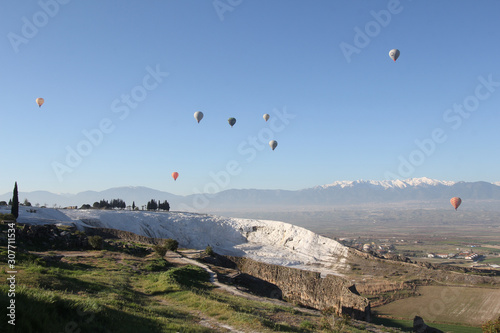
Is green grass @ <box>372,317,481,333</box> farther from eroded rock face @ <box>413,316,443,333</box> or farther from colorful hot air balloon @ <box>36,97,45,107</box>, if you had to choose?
colorful hot air balloon @ <box>36,97,45,107</box>

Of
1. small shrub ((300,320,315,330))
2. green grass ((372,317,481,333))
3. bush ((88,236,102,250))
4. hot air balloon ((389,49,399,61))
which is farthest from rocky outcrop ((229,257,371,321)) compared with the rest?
hot air balloon ((389,49,399,61))

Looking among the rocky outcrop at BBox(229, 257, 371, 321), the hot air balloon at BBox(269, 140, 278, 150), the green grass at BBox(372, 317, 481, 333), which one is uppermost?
the hot air balloon at BBox(269, 140, 278, 150)

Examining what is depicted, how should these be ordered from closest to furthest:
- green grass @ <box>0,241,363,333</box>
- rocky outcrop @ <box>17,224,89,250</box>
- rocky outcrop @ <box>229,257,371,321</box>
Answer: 1. green grass @ <box>0,241,363,333</box>
2. rocky outcrop @ <box>229,257,371,321</box>
3. rocky outcrop @ <box>17,224,89,250</box>

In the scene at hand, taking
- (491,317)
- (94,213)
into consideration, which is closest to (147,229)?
(94,213)

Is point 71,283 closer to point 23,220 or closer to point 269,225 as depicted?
point 23,220

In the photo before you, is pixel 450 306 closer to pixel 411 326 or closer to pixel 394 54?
pixel 411 326

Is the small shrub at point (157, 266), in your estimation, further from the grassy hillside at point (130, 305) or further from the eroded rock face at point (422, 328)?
the eroded rock face at point (422, 328)

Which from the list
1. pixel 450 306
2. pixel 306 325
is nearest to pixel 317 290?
pixel 450 306

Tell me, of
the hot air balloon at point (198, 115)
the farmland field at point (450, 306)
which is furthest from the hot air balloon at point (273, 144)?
the farmland field at point (450, 306)
